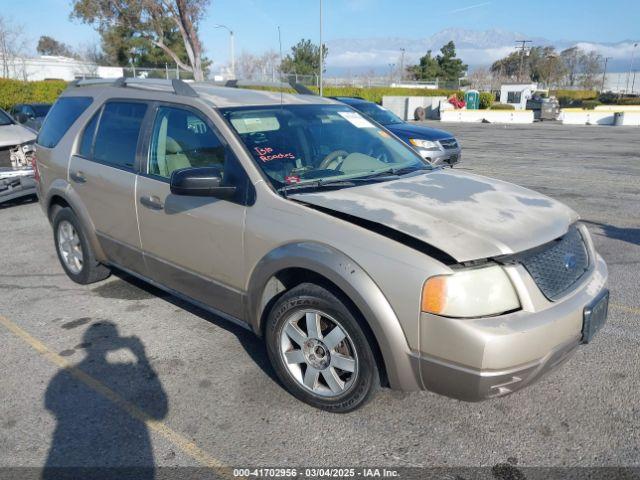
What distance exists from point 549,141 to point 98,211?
1995cm

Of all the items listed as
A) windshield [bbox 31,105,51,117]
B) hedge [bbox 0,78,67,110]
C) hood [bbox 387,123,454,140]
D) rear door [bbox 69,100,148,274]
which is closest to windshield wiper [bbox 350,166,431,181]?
rear door [bbox 69,100,148,274]

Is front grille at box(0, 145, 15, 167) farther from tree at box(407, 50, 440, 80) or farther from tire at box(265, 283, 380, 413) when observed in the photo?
tree at box(407, 50, 440, 80)

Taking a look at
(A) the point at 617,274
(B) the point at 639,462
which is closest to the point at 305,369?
(B) the point at 639,462

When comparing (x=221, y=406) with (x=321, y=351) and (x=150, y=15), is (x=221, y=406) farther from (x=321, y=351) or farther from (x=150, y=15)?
(x=150, y=15)

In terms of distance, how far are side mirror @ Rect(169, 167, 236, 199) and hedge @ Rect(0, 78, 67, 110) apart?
2465 centimetres

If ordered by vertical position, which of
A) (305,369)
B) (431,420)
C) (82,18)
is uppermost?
(82,18)

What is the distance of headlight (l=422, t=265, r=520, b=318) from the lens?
2.49 m

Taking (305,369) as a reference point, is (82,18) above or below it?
above

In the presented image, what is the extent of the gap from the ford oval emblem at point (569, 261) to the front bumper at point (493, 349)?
288 millimetres

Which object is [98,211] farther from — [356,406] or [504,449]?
[504,449]

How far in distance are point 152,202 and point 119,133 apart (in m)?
0.85

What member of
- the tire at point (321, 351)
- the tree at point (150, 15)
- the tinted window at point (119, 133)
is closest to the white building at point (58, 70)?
the tree at point (150, 15)

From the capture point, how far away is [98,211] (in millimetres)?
4480

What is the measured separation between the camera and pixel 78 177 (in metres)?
4.62
